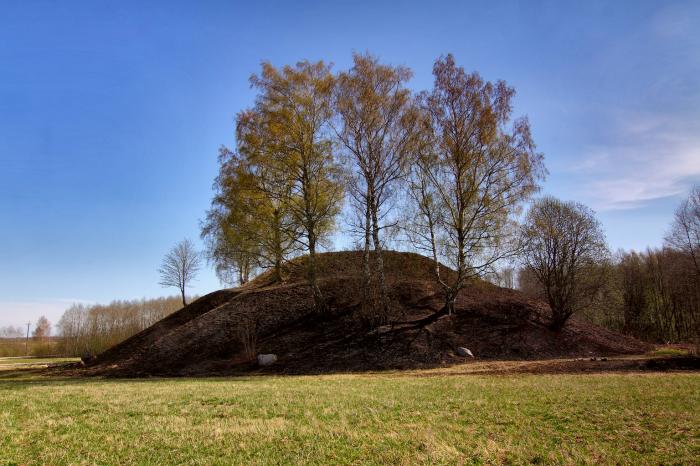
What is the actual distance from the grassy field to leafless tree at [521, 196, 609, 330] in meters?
10.7

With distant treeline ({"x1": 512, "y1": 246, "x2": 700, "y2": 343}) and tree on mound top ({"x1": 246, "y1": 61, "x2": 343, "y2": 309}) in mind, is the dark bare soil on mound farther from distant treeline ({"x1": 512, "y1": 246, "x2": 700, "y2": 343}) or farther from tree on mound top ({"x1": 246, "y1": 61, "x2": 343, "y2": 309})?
distant treeline ({"x1": 512, "y1": 246, "x2": 700, "y2": 343})

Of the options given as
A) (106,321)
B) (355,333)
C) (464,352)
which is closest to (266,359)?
(355,333)

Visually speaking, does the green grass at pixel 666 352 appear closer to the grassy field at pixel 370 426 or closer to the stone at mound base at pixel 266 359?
the grassy field at pixel 370 426

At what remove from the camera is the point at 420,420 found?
22.3ft

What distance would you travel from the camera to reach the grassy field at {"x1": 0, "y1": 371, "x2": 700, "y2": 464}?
16.9ft

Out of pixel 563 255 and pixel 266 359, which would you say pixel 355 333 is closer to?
pixel 266 359

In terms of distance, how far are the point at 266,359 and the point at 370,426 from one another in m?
12.2

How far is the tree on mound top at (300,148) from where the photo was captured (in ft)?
71.3

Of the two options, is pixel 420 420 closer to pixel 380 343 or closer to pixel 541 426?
pixel 541 426

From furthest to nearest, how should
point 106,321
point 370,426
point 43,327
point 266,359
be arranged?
point 43,327 < point 106,321 < point 266,359 < point 370,426

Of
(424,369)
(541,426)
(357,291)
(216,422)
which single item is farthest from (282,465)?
(357,291)

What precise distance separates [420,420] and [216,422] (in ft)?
11.0

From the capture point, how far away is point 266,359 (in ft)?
58.4

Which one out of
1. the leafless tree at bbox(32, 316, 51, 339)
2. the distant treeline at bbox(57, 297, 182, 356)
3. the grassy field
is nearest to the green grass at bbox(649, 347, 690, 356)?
the grassy field
